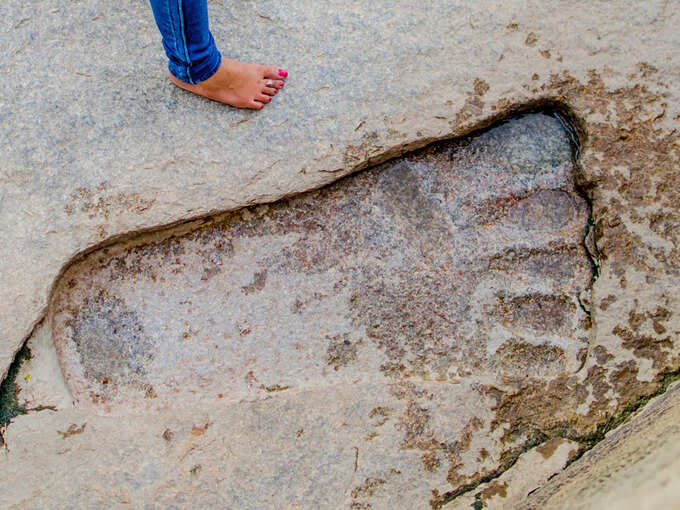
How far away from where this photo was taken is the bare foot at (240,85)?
1.41m

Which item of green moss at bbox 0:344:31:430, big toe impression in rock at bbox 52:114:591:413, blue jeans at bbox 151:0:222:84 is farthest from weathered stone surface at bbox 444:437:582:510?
blue jeans at bbox 151:0:222:84

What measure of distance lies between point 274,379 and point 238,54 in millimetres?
745

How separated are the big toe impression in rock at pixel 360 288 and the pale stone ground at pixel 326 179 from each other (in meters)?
0.06

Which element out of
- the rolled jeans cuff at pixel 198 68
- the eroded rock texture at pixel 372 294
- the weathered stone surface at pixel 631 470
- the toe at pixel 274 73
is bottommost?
the weathered stone surface at pixel 631 470

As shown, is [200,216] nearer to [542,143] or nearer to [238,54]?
[238,54]

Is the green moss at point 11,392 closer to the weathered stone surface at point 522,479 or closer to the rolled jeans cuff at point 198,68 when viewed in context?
the rolled jeans cuff at point 198,68

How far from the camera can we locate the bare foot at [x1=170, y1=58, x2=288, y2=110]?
1407 mm

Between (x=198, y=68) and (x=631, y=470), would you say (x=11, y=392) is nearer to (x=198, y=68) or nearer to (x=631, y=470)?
(x=198, y=68)

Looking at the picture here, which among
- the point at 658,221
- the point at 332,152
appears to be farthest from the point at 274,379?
the point at 658,221

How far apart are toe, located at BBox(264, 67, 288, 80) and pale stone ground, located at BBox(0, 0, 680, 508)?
2 cm

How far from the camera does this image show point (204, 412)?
1442 millimetres

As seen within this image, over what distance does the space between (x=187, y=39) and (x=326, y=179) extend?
0.42 meters

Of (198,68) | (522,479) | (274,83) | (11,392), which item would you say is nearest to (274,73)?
(274,83)

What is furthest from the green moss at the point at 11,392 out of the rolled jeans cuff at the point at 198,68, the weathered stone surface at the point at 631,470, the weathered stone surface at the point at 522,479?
the weathered stone surface at the point at 631,470
